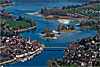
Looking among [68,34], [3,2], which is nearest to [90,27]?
[68,34]

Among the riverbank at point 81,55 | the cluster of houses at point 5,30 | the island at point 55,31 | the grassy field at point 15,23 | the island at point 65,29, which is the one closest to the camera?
the riverbank at point 81,55

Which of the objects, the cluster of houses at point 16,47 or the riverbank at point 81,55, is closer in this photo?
the riverbank at point 81,55

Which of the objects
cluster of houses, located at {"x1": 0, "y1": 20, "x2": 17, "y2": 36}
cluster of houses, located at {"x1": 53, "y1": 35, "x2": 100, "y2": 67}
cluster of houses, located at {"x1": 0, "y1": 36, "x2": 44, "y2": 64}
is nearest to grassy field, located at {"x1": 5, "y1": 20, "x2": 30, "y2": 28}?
cluster of houses, located at {"x1": 0, "y1": 20, "x2": 17, "y2": 36}

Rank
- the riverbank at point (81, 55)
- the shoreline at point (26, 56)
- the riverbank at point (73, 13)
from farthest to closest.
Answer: the riverbank at point (73, 13) → the shoreline at point (26, 56) → the riverbank at point (81, 55)

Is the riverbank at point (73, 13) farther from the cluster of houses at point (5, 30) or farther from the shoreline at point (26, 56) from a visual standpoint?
the shoreline at point (26, 56)

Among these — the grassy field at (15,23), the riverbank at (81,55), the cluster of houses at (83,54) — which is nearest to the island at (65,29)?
the grassy field at (15,23)

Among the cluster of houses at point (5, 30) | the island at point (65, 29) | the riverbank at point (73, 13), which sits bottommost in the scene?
the riverbank at point (73, 13)
